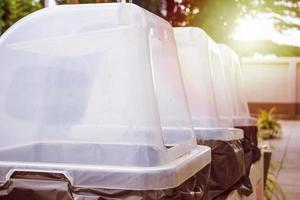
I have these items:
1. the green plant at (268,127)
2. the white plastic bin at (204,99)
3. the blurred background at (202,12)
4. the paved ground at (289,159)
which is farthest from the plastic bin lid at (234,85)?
the green plant at (268,127)

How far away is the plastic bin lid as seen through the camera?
164 inches

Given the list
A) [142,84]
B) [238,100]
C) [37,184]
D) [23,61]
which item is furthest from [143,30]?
[238,100]

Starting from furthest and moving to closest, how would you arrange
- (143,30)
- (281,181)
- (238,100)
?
(281,181), (238,100), (143,30)

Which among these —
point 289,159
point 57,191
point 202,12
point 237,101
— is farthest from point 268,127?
point 57,191

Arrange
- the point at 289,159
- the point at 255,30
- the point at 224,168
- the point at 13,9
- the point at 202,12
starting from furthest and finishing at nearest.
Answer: the point at 255,30 < the point at 289,159 < the point at 202,12 < the point at 13,9 < the point at 224,168

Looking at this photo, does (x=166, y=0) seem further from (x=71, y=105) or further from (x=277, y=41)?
(x=277, y=41)

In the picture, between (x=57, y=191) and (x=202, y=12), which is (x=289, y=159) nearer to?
(x=202, y=12)

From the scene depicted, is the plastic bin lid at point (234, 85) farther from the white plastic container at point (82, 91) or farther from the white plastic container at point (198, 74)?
the white plastic container at point (82, 91)

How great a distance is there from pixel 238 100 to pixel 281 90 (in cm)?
1671

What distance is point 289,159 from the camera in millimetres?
9859

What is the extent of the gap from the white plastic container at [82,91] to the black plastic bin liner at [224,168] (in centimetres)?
60

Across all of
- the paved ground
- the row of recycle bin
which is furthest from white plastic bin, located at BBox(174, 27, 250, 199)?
the paved ground

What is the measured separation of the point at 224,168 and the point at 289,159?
7.21m

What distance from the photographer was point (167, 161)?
2021 mm
